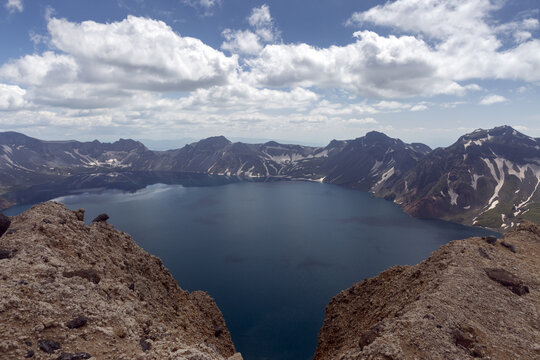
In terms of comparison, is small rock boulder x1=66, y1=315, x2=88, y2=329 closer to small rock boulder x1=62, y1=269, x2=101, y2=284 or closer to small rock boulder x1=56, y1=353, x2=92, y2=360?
small rock boulder x1=56, y1=353, x2=92, y2=360

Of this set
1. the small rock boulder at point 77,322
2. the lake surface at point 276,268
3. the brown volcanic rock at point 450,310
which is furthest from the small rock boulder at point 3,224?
the lake surface at point 276,268

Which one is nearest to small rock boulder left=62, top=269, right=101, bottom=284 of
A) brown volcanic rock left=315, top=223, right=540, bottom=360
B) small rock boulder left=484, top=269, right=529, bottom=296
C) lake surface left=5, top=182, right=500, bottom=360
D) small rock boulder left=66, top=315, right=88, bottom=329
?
small rock boulder left=66, top=315, right=88, bottom=329

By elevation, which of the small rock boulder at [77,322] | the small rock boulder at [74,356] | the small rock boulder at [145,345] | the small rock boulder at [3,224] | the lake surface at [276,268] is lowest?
the lake surface at [276,268]

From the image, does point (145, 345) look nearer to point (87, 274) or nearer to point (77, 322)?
point (77, 322)

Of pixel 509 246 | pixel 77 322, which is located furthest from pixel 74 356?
pixel 509 246

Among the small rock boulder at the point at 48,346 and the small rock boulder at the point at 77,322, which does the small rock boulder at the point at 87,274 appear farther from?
the small rock boulder at the point at 48,346
